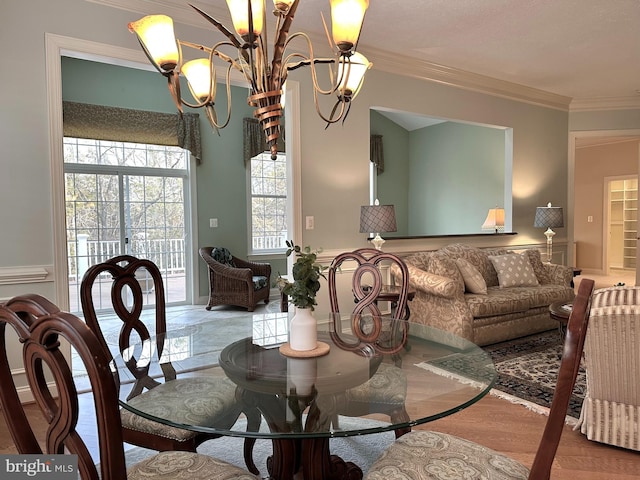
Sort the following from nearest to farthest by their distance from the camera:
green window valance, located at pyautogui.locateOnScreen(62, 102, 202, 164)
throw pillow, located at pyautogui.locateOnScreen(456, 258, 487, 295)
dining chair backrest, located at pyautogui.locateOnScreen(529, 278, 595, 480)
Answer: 1. dining chair backrest, located at pyautogui.locateOnScreen(529, 278, 595, 480)
2. throw pillow, located at pyautogui.locateOnScreen(456, 258, 487, 295)
3. green window valance, located at pyautogui.locateOnScreen(62, 102, 202, 164)

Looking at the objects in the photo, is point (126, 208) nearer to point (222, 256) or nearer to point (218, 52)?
point (222, 256)

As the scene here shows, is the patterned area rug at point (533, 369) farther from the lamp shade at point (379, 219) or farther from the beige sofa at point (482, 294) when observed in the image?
the lamp shade at point (379, 219)

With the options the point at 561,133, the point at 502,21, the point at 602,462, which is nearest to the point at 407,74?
the point at 502,21

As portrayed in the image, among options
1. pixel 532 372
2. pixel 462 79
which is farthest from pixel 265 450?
pixel 462 79

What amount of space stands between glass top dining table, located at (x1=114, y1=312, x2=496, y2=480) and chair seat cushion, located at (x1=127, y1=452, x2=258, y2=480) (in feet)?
0.43

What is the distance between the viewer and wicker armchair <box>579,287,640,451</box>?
6.91 feet

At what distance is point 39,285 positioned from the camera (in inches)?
115

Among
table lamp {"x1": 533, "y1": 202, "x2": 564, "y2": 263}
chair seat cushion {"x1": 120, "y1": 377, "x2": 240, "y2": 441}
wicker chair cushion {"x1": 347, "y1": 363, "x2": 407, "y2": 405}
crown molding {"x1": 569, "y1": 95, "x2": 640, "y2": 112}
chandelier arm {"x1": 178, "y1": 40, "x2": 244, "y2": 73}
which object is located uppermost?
crown molding {"x1": 569, "y1": 95, "x2": 640, "y2": 112}

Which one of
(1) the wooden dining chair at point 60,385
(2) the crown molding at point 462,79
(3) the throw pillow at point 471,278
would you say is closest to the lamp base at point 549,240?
(2) the crown molding at point 462,79

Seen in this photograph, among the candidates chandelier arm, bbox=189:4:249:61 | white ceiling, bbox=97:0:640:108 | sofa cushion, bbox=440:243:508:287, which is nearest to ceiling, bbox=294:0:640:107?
white ceiling, bbox=97:0:640:108

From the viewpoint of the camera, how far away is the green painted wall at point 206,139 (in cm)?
562

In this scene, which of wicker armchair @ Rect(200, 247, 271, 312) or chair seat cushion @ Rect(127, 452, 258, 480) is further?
wicker armchair @ Rect(200, 247, 271, 312)

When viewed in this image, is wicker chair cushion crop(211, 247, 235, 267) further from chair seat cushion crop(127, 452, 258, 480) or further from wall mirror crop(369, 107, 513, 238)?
chair seat cushion crop(127, 452, 258, 480)

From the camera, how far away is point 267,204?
7.09 meters
